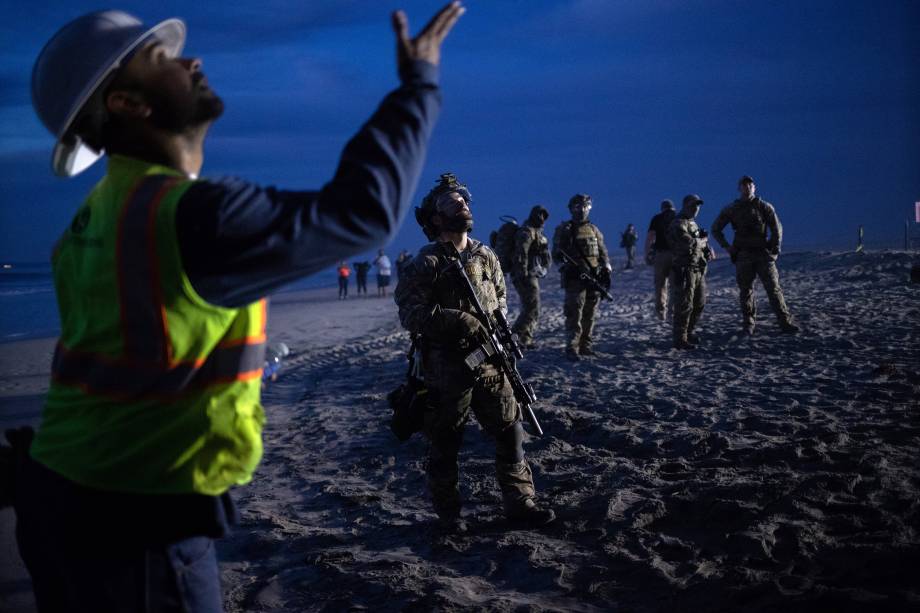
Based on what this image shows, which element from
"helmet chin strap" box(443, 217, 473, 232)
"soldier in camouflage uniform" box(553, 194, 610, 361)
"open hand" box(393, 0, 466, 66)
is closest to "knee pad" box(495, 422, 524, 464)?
"helmet chin strap" box(443, 217, 473, 232)

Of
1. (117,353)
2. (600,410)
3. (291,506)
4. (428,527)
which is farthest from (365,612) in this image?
(600,410)

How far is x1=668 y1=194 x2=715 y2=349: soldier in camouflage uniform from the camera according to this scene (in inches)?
419

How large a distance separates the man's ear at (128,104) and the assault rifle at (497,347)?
3072 mm

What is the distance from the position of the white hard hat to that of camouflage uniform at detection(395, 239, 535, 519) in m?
2.98

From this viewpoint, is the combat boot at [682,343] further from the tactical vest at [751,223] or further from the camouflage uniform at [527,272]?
the camouflage uniform at [527,272]

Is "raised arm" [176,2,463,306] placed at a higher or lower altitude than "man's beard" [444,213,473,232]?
lower

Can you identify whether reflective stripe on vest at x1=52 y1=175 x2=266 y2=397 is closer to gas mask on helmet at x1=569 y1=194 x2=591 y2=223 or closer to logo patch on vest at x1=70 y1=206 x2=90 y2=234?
logo patch on vest at x1=70 y1=206 x2=90 y2=234

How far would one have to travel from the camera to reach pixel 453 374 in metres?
4.60

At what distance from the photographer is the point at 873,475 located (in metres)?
4.84

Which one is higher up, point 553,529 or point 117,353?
point 117,353

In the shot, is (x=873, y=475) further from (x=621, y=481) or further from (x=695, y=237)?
(x=695, y=237)

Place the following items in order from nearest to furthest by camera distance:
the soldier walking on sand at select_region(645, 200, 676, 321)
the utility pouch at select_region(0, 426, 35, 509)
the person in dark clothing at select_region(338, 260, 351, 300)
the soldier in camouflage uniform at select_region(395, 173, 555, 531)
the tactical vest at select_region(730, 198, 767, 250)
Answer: the utility pouch at select_region(0, 426, 35, 509), the soldier in camouflage uniform at select_region(395, 173, 555, 531), the tactical vest at select_region(730, 198, 767, 250), the soldier walking on sand at select_region(645, 200, 676, 321), the person in dark clothing at select_region(338, 260, 351, 300)

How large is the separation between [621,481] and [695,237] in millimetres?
6289

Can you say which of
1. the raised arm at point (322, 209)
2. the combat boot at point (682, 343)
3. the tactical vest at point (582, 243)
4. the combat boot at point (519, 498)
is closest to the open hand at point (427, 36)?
the raised arm at point (322, 209)
